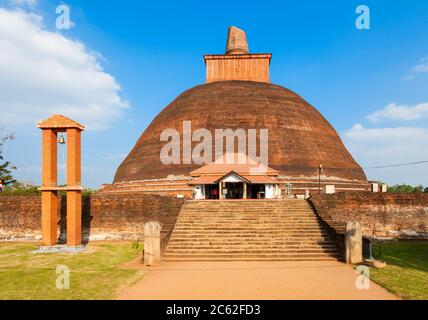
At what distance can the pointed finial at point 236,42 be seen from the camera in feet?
96.7

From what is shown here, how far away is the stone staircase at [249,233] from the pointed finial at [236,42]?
64.0 feet

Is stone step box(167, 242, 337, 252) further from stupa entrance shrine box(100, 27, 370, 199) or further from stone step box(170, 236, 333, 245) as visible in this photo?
stupa entrance shrine box(100, 27, 370, 199)

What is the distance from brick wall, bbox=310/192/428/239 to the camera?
14000 mm

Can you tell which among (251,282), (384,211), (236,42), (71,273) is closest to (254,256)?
(251,282)

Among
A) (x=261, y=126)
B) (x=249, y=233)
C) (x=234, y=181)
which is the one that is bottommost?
(x=249, y=233)

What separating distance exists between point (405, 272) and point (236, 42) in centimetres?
2586

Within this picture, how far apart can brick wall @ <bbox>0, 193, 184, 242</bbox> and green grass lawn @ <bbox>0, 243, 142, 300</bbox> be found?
135 cm

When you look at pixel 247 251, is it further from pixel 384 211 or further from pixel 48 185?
pixel 48 185

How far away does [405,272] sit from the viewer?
26.6 ft

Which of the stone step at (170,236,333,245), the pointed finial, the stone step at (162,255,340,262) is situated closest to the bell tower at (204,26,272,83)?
the pointed finial

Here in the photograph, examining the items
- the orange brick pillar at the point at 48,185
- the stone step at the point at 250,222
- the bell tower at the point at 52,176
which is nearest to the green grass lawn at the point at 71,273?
the orange brick pillar at the point at 48,185

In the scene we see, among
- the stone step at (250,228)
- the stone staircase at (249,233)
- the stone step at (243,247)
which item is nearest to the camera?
the stone staircase at (249,233)

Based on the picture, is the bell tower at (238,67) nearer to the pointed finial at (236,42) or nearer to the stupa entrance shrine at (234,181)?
the pointed finial at (236,42)
